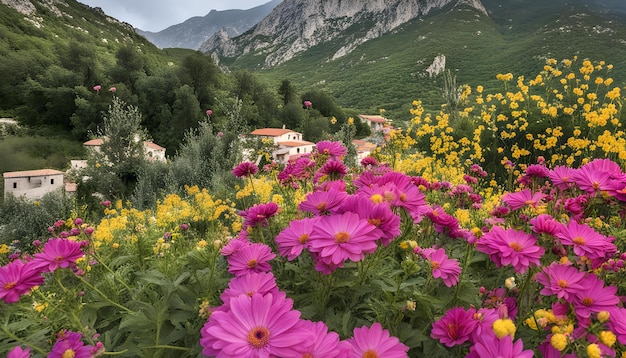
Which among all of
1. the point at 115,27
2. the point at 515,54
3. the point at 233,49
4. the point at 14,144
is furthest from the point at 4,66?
the point at 233,49

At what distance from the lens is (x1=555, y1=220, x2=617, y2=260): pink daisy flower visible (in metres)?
0.94

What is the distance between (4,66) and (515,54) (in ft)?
222

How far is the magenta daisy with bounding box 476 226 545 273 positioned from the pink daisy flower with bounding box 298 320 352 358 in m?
0.51

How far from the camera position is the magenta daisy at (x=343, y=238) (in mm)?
852

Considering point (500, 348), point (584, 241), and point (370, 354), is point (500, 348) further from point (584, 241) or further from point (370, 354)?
point (584, 241)

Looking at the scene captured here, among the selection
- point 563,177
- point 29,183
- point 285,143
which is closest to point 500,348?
point 563,177

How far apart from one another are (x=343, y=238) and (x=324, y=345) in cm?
27

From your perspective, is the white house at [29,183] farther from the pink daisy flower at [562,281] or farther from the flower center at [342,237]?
the pink daisy flower at [562,281]

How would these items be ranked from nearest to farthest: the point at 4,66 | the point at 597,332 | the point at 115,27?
the point at 597,332, the point at 4,66, the point at 115,27

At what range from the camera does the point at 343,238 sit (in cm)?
88

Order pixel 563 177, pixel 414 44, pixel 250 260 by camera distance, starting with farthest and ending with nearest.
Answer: pixel 414 44
pixel 563 177
pixel 250 260

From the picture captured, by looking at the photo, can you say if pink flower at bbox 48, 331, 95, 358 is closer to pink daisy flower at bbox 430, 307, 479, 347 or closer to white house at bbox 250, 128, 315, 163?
pink daisy flower at bbox 430, 307, 479, 347

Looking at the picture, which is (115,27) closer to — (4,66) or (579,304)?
(4,66)

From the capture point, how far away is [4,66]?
34.7 meters
